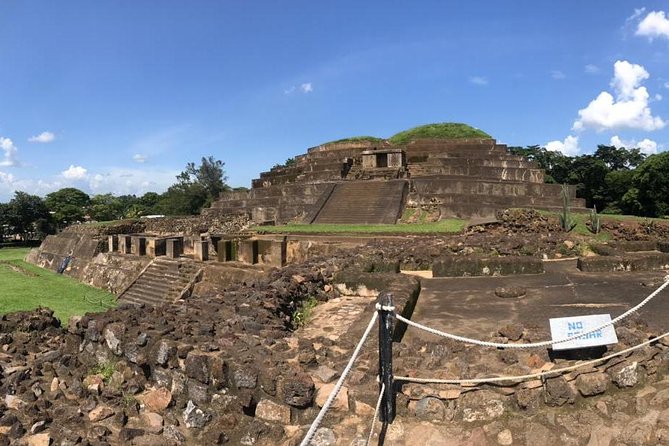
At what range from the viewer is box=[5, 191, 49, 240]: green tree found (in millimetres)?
40156

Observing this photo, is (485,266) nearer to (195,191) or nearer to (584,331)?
(584,331)

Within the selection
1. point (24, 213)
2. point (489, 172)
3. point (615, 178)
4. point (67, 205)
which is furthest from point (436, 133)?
point (67, 205)

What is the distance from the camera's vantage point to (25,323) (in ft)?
21.6

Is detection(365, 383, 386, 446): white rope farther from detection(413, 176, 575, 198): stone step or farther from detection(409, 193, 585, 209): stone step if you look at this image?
detection(413, 176, 575, 198): stone step

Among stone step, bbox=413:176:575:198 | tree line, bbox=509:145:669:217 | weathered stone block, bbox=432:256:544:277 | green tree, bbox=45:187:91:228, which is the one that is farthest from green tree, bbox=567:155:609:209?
green tree, bbox=45:187:91:228

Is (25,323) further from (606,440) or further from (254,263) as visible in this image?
(606,440)

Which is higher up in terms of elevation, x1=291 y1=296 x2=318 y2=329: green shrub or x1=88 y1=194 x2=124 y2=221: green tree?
x1=88 y1=194 x2=124 y2=221: green tree

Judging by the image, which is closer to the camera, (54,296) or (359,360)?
(359,360)

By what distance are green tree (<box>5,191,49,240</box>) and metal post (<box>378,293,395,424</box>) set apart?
151ft

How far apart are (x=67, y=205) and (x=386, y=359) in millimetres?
54587

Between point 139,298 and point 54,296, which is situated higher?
point 54,296

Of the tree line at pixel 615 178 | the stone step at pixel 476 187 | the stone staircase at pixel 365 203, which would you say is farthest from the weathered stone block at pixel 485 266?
the tree line at pixel 615 178

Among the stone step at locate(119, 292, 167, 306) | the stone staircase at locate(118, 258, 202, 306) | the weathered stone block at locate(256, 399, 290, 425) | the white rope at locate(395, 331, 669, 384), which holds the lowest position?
the stone step at locate(119, 292, 167, 306)

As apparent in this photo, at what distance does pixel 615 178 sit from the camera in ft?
124
